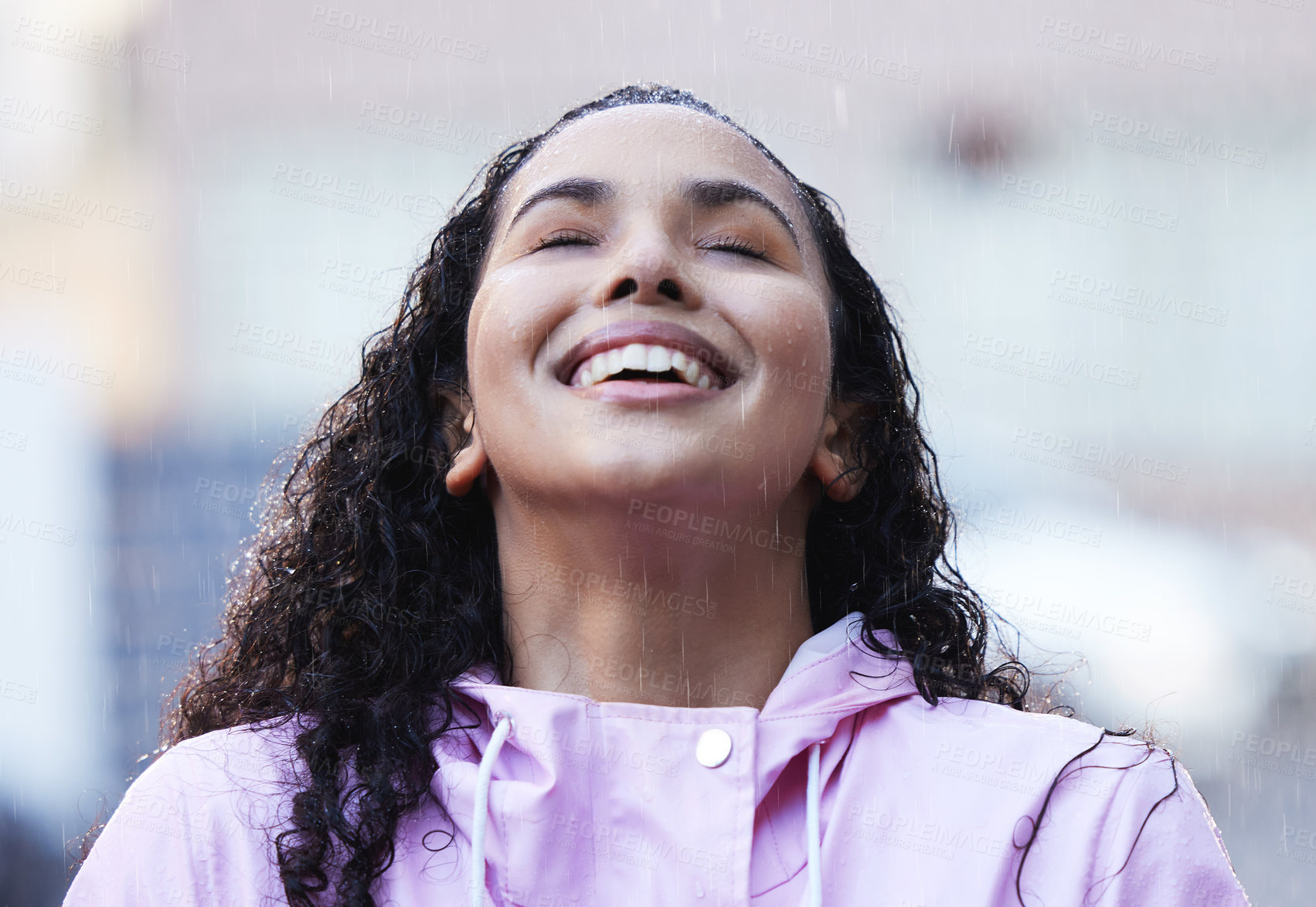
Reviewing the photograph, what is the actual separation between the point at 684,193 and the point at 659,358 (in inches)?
13.6

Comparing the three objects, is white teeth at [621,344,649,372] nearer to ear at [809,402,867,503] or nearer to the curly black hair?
ear at [809,402,867,503]

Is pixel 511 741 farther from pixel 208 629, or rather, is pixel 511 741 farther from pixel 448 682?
pixel 208 629

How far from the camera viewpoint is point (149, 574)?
7.58 meters

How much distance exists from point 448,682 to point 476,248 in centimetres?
94

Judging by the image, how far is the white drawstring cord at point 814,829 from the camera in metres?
1.74

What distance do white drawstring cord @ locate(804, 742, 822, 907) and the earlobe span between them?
0.79 meters

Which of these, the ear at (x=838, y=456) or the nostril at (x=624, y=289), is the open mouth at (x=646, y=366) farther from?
the ear at (x=838, y=456)

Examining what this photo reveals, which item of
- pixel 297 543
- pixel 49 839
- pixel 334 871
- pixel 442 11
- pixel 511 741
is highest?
pixel 442 11

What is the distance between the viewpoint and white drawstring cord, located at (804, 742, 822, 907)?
5.72ft

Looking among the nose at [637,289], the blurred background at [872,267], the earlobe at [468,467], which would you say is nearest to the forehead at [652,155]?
the nose at [637,289]

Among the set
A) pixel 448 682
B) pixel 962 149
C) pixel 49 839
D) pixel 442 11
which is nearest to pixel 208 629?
pixel 49 839

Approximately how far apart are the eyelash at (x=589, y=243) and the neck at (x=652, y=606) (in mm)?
451

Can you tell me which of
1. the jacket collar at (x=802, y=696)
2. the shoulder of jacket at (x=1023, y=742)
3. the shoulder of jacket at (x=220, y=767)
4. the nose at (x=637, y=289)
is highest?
the nose at (x=637, y=289)

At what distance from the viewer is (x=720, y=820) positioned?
5.87ft
